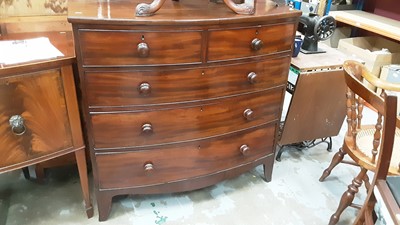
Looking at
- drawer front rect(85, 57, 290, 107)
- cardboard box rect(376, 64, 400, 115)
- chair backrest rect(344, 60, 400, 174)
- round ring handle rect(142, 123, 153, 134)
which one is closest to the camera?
chair backrest rect(344, 60, 400, 174)

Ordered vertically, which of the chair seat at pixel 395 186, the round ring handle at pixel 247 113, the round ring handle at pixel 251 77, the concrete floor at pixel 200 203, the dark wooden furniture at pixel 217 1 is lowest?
the concrete floor at pixel 200 203

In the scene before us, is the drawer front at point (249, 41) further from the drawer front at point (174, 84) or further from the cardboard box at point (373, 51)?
the cardboard box at point (373, 51)

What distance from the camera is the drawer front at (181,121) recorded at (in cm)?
145

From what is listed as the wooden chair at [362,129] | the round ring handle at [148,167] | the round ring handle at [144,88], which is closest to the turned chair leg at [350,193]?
the wooden chair at [362,129]

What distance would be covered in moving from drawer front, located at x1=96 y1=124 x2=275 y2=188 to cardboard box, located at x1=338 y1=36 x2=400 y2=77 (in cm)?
136

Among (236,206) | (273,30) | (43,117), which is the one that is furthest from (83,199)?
(273,30)

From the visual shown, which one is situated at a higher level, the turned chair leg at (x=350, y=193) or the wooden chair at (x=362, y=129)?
the wooden chair at (x=362, y=129)

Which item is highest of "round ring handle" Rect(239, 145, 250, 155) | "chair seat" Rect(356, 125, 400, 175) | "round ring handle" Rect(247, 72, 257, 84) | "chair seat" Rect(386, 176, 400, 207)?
Answer: "round ring handle" Rect(247, 72, 257, 84)

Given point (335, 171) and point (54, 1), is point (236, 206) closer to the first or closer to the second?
point (335, 171)

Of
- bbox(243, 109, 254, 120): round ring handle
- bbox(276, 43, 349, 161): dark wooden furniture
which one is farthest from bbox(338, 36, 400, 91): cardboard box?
bbox(243, 109, 254, 120): round ring handle

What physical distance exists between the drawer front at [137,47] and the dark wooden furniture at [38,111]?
0.36 feet

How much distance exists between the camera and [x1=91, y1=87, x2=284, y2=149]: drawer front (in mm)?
1451

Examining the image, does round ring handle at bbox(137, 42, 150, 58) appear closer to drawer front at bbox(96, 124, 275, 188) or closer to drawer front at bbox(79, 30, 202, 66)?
drawer front at bbox(79, 30, 202, 66)

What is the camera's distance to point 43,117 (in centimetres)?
135
